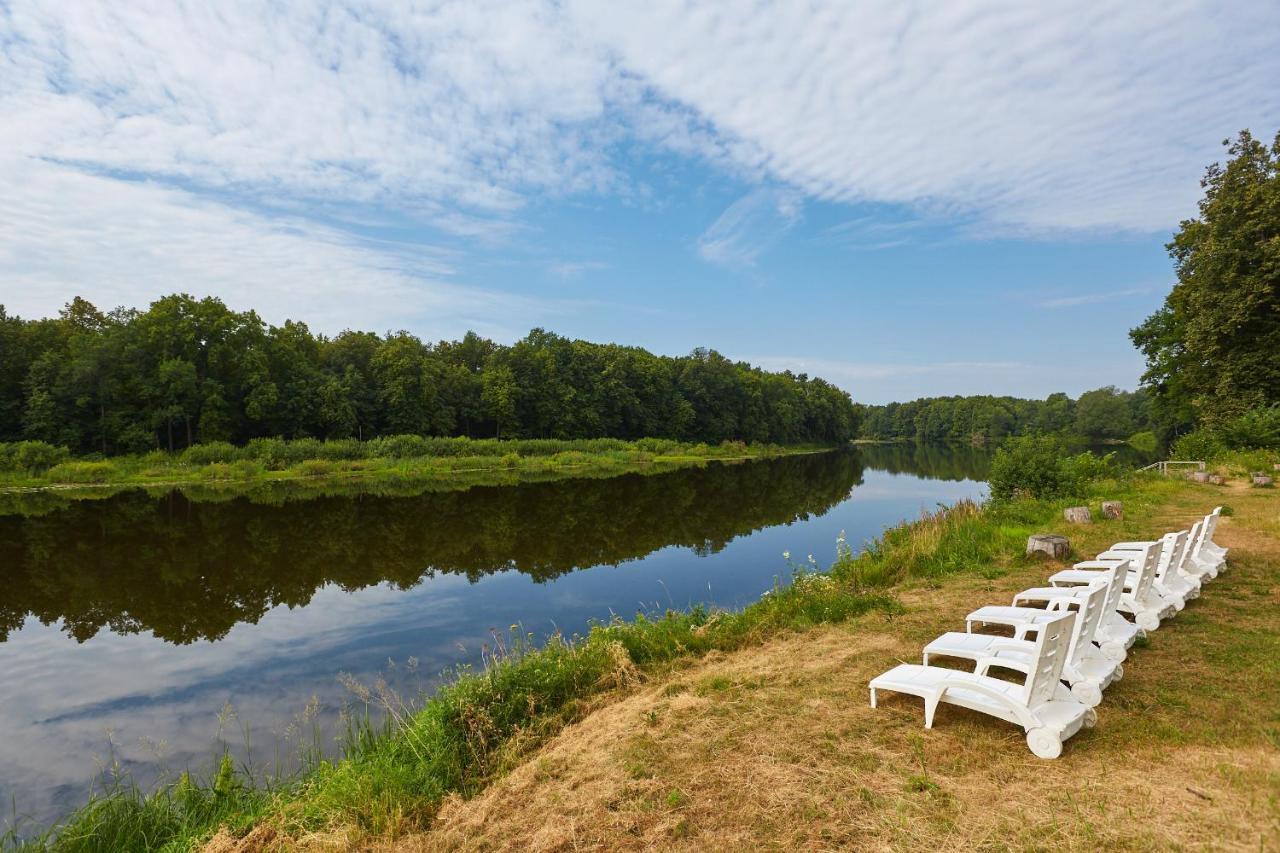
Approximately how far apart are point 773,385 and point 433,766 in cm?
9727

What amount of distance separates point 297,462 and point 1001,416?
138m

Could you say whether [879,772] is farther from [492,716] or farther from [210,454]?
[210,454]

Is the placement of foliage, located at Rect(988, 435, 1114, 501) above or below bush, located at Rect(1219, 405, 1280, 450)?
below

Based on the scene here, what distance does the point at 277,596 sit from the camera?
1271cm

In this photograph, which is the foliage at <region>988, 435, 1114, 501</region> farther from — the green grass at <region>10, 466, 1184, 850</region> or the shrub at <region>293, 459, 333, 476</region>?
the shrub at <region>293, 459, 333, 476</region>

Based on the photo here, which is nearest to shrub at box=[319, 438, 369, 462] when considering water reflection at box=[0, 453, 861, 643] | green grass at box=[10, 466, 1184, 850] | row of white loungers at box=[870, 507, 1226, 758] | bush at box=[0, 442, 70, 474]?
water reflection at box=[0, 453, 861, 643]

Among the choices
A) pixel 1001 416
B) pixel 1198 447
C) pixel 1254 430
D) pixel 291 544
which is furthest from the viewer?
pixel 1001 416

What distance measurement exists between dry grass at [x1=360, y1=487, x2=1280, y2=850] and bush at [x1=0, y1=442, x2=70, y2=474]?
1705 inches

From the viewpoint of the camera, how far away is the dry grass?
3.23 m

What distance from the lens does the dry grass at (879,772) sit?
10.6 ft

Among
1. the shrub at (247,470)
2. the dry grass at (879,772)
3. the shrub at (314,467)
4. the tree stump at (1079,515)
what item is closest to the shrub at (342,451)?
the shrub at (314,467)

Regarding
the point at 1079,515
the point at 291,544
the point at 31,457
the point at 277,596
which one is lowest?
the point at 277,596

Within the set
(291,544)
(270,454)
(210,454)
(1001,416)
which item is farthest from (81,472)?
(1001,416)

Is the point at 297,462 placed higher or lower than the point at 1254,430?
lower
